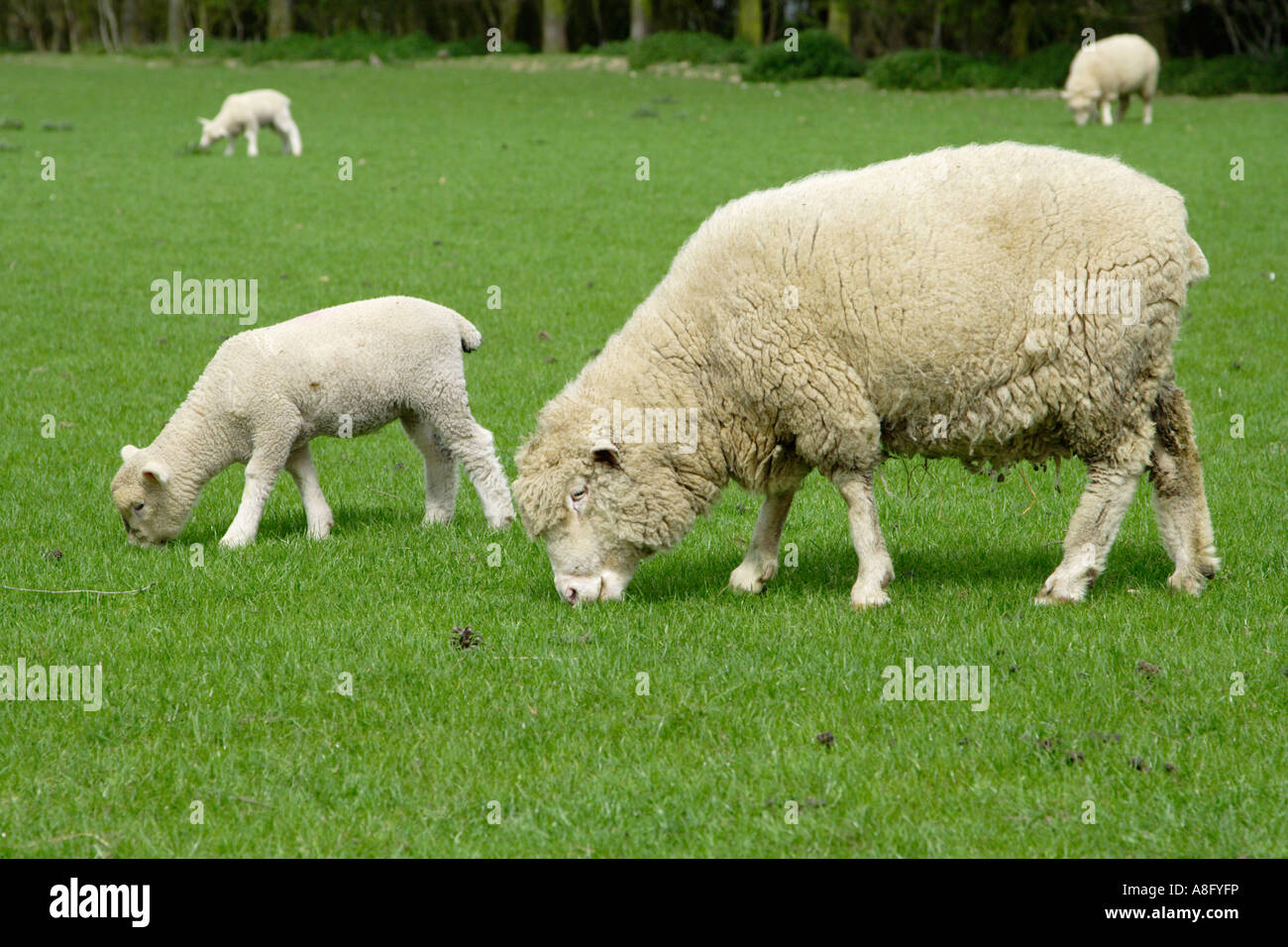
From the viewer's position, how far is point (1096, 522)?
678cm

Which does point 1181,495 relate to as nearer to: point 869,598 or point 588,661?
point 869,598

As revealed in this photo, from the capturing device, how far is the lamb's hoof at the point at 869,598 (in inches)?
267

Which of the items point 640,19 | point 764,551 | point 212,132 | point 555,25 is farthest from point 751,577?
point 555,25

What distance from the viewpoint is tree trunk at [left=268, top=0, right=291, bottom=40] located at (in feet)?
200

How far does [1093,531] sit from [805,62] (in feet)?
125

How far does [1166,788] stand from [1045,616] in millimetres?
1751

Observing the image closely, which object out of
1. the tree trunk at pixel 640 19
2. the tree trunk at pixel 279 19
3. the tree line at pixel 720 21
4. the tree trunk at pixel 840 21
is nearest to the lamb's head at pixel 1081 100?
the tree line at pixel 720 21

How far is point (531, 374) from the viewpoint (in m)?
12.2

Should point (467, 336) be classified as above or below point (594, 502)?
above

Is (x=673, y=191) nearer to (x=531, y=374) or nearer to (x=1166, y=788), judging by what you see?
(x=531, y=374)

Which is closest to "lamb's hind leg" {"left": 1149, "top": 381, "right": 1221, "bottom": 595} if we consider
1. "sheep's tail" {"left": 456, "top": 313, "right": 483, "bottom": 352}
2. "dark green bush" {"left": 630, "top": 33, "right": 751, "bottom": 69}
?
"sheep's tail" {"left": 456, "top": 313, "right": 483, "bottom": 352}

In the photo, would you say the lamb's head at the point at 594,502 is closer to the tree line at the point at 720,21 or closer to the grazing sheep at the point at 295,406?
the grazing sheep at the point at 295,406

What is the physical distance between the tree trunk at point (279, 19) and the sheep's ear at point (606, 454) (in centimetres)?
5852
